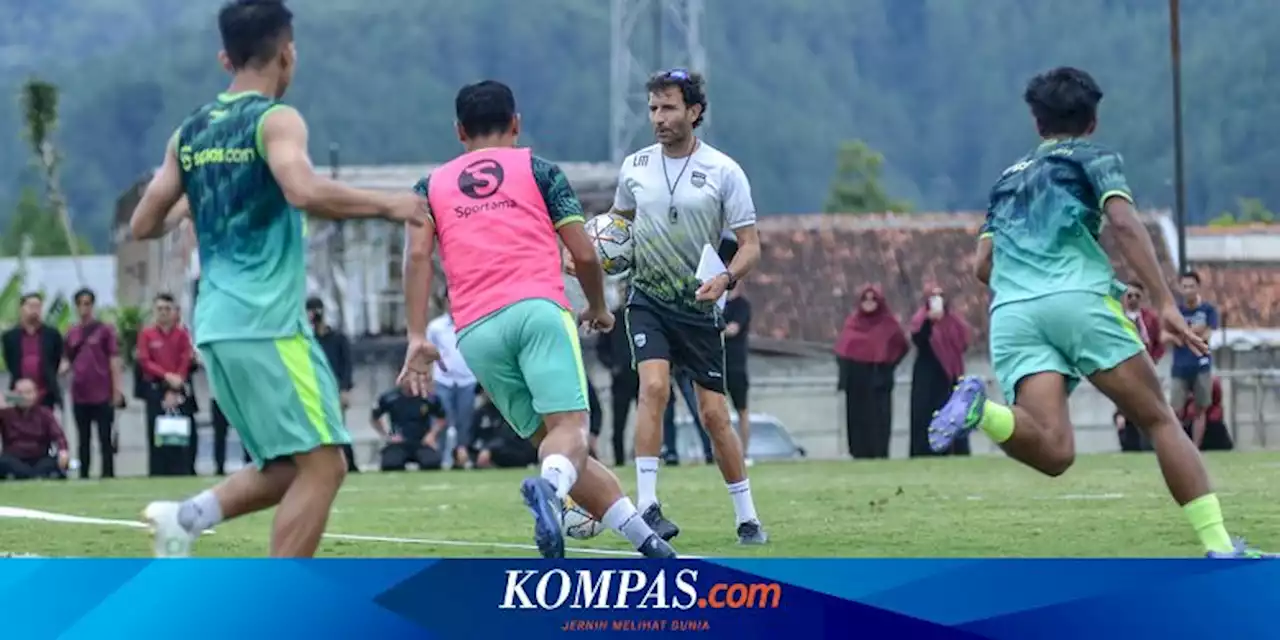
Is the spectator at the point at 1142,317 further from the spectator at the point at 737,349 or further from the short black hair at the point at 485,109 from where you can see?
the short black hair at the point at 485,109

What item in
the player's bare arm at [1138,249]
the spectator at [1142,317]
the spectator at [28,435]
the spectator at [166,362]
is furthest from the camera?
the spectator at [166,362]

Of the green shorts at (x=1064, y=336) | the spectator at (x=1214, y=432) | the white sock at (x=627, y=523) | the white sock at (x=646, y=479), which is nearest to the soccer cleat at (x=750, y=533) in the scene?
the white sock at (x=646, y=479)

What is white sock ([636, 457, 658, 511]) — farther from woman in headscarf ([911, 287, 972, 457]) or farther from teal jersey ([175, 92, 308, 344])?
woman in headscarf ([911, 287, 972, 457])

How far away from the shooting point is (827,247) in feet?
199

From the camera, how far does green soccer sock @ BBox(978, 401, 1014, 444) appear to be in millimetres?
10188

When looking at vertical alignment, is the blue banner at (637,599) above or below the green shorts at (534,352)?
below

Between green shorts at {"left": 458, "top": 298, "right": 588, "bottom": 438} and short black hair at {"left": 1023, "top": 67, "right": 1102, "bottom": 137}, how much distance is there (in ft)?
7.01

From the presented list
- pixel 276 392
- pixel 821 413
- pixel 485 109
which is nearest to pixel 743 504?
pixel 485 109

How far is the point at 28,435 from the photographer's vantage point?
2539 centimetres

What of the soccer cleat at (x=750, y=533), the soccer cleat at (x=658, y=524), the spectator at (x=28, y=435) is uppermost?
the soccer cleat at (x=658, y=524)

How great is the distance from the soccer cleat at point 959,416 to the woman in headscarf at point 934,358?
1671 cm

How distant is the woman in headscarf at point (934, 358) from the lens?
89.2 feet

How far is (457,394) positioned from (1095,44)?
11566cm

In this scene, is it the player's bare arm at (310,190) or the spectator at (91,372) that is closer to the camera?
the player's bare arm at (310,190)
